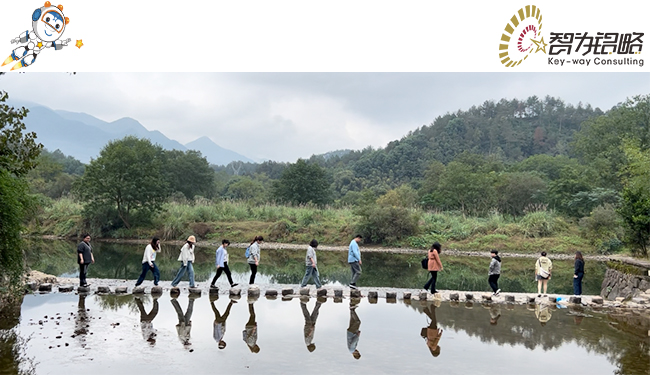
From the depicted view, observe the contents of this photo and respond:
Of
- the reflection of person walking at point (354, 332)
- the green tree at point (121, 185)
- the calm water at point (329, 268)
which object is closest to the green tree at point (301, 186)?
the green tree at point (121, 185)

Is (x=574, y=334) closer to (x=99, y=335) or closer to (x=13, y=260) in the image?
(x=99, y=335)

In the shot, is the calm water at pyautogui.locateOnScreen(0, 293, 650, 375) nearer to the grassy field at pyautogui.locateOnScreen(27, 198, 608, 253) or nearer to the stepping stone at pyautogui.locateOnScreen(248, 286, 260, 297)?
the stepping stone at pyautogui.locateOnScreen(248, 286, 260, 297)

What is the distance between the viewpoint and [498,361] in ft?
28.9

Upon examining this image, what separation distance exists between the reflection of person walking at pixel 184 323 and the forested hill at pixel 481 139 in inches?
2263

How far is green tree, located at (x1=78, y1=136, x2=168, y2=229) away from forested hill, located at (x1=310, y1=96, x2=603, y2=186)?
3831cm

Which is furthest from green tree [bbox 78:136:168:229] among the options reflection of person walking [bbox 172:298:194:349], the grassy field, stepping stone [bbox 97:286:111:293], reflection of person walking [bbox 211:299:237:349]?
reflection of person walking [bbox 211:299:237:349]

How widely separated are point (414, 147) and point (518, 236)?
45912 millimetres

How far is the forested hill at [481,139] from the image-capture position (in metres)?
75.8

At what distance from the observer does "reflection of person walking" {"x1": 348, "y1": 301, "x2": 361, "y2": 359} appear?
359 inches

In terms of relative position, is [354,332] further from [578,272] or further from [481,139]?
[481,139]

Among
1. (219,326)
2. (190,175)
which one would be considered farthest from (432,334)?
(190,175)

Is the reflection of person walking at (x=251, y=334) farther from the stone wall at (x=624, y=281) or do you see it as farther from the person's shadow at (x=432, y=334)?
the stone wall at (x=624, y=281)

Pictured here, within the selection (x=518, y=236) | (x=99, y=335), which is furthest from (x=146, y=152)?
(x=99, y=335)

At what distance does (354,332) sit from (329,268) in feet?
44.0
